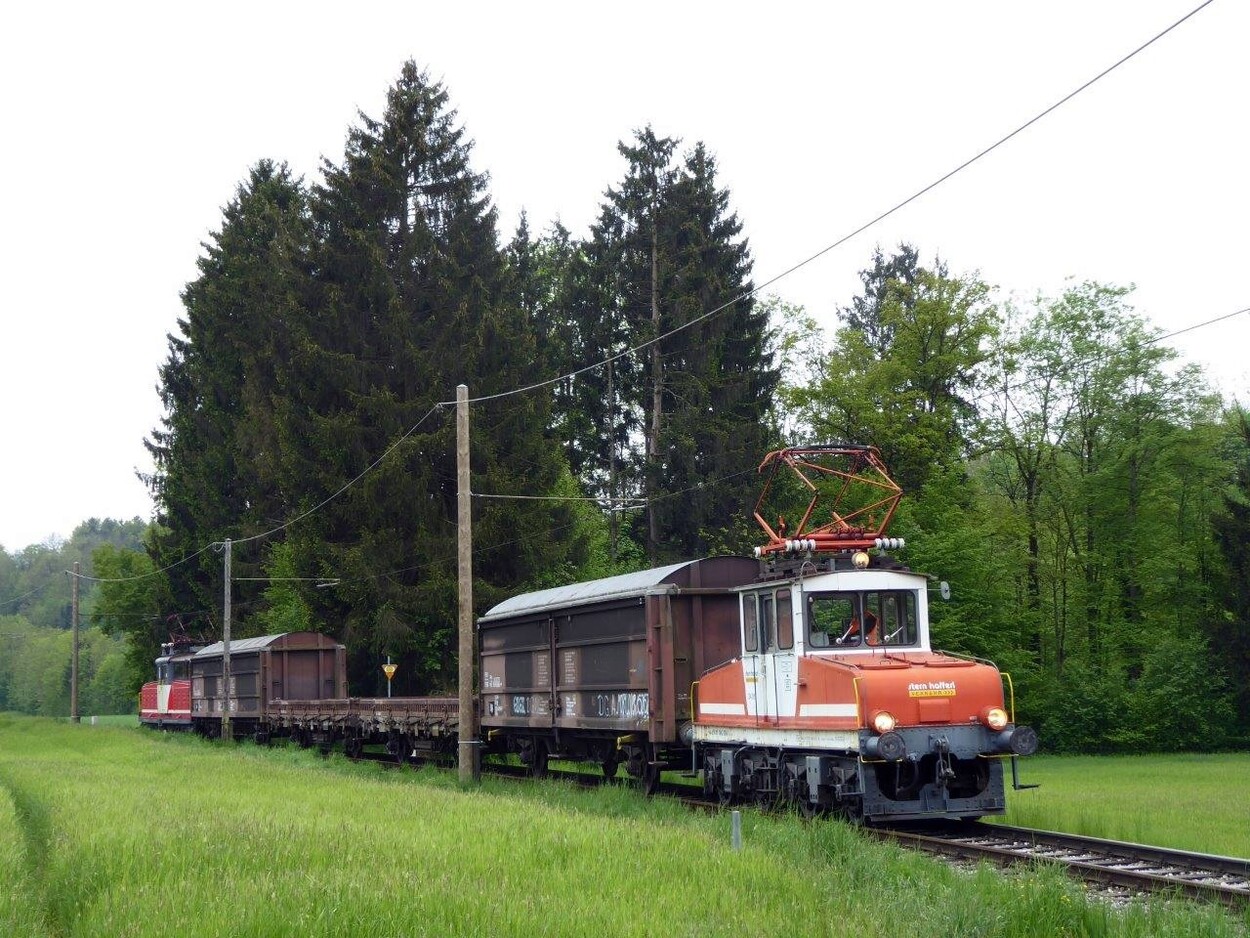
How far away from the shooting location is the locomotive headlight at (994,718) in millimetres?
16016

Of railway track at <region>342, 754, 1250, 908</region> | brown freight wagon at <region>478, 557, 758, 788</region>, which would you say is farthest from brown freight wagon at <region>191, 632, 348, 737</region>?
railway track at <region>342, 754, 1250, 908</region>

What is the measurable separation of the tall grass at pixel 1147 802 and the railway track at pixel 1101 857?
4.49 feet

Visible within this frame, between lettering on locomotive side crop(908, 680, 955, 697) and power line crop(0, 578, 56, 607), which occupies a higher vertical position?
power line crop(0, 578, 56, 607)

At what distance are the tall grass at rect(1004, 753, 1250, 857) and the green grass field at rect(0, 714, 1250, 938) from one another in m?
4.28

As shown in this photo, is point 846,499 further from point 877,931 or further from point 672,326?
point 877,931

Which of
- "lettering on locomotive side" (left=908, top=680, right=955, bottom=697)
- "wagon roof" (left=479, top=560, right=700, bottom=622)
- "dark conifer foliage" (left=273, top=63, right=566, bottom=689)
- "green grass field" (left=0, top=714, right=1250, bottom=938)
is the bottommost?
"green grass field" (left=0, top=714, right=1250, bottom=938)

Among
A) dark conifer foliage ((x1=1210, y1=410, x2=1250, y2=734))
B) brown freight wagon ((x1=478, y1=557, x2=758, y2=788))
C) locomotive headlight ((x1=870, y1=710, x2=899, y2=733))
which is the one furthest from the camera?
dark conifer foliage ((x1=1210, y1=410, x2=1250, y2=734))

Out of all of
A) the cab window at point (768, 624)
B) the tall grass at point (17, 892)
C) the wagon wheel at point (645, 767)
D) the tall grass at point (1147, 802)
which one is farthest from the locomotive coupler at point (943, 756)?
the tall grass at point (17, 892)

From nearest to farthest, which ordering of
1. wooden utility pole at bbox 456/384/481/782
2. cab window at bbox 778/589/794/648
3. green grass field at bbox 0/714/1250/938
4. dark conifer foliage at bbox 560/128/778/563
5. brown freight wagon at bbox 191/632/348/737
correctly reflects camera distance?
green grass field at bbox 0/714/1250/938
cab window at bbox 778/589/794/648
wooden utility pole at bbox 456/384/481/782
brown freight wagon at bbox 191/632/348/737
dark conifer foliage at bbox 560/128/778/563

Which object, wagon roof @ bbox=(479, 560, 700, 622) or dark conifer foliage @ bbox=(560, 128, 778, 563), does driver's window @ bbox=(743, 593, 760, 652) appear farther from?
dark conifer foliage @ bbox=(560, 128, 778, 563)

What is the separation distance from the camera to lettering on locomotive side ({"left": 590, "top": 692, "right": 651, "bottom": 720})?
20328mm

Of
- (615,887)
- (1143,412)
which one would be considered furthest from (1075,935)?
(1143,412)

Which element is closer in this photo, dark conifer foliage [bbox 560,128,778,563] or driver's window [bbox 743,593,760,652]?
driver's window [bbox 743,593,760,652]

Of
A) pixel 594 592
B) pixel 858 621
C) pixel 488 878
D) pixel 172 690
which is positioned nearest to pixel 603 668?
pixel 594 592
